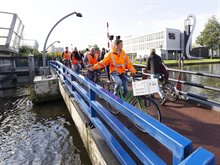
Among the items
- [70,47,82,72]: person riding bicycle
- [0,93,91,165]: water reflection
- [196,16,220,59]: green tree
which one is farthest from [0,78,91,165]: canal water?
[196,16,220,59]: green tree

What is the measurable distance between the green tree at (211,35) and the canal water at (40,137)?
6533 cm

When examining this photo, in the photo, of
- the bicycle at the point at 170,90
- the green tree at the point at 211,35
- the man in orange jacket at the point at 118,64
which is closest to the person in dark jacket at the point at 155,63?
the bicycle at the point at 170,90

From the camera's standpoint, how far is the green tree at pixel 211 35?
64.0m

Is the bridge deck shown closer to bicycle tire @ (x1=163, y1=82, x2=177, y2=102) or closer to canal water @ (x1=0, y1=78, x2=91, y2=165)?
bicycle tire @ (x1=163, y1=82, x2=177, y2=102)

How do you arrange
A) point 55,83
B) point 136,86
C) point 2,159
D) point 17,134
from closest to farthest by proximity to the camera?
point 136,86 → point 2,159 → point 17,134 → point 55,83

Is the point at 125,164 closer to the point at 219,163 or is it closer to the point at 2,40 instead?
the point at 219,163

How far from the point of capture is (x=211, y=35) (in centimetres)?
6400

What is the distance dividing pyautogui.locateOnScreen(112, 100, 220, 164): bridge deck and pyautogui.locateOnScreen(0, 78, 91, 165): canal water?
75.4 inches

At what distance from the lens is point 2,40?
11.9 meters

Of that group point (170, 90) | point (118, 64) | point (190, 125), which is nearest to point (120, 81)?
point (118, 64)

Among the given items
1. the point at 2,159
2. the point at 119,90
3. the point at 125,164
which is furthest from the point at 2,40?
the point at 125,164

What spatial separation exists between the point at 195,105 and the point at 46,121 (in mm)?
5989

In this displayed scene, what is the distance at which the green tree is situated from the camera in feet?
210

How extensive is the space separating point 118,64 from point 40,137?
4040mm
